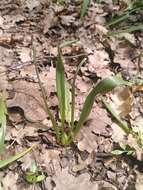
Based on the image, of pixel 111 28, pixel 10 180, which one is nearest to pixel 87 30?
pixel 111 28

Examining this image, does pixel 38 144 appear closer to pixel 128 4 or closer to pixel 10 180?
pixel 10 180

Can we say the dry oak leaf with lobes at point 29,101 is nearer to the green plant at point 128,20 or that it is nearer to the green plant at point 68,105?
the green plant at point 68,105

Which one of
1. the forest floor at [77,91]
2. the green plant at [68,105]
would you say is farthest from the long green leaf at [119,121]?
the green plant at [68,105]

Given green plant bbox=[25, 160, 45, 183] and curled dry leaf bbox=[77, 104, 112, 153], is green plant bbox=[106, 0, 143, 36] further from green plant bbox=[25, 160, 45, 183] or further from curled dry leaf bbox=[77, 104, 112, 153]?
green plant bbox=[25, 160, 45, 183]

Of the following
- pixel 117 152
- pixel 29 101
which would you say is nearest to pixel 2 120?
pixel 29 101

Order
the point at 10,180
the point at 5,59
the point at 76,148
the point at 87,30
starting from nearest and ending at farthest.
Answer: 1. the point at 10,180
2. the point at 76,148
3. the point at 5,59
4. the point at 87,30

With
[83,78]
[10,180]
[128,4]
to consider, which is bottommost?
[10,180]

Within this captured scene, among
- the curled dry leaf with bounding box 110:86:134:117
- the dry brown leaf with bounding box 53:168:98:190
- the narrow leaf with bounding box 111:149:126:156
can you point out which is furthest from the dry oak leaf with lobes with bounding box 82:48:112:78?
the dry brown leaf with bounding box 53:168:98:190
